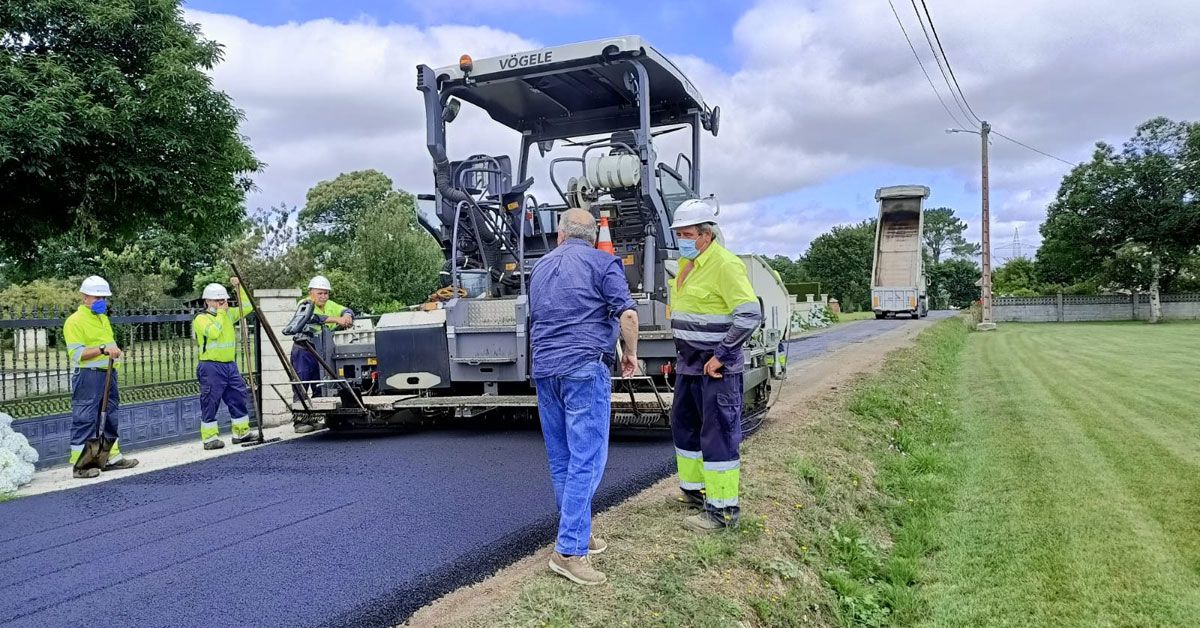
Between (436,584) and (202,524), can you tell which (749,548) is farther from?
(202,524)

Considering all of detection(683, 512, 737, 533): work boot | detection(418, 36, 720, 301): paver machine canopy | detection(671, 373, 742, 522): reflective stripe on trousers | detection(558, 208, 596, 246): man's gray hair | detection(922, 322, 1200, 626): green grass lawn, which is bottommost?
detection(922, 322, 1200, 626): green grass lawn

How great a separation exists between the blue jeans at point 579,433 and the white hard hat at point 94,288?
15.5 feet

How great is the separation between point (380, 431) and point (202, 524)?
343 cm

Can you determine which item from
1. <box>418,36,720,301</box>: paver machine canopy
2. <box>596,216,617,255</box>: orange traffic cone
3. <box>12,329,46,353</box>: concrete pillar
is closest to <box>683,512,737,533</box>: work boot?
<box>596,216,617,255</box>: orange traffic cone

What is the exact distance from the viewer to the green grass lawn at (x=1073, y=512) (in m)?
3.90

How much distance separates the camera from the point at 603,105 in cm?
779

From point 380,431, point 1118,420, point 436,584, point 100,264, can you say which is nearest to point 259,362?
point 380,431

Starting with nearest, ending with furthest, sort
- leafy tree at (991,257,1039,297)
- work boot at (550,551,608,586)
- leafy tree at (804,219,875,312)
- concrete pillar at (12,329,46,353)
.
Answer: work boot at (550,551,608,586) → concrete pillar at (12,329,46,353) → leafy tree at (991,257,1039,297) → leafy tree at (804,219,875,312)

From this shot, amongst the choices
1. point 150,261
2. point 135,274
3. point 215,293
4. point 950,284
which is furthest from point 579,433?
point 950,284

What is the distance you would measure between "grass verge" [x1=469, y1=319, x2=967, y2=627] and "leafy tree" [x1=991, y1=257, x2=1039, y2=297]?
44.6 meters

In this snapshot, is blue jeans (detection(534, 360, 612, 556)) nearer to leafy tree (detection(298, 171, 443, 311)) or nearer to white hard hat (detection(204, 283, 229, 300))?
white hard hat (detection(204, 283, 229, 300))

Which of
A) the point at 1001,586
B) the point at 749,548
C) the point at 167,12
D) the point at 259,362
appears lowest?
the point at 1001,586

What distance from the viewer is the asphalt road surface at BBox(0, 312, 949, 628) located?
3479mm

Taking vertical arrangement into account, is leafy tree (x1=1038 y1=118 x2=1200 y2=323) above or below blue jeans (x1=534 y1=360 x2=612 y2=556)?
above
